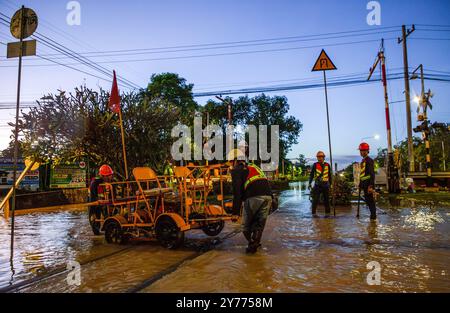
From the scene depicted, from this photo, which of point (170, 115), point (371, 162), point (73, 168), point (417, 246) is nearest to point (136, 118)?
point (170, 115)

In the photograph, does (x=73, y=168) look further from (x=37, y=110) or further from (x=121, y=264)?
(x=121, y=264)

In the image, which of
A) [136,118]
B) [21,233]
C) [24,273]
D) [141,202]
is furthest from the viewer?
[136,118]

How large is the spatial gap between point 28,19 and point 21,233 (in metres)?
5.39

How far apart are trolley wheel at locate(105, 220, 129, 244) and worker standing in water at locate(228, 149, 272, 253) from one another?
2.64 meters

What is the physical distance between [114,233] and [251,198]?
307 centimetres

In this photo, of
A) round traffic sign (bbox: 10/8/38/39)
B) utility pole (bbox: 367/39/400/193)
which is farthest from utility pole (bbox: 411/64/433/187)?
round traffic sign (bbox: 10/8/38/39)

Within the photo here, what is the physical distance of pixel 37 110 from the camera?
12438mm

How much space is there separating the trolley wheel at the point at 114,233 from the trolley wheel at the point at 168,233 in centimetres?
105

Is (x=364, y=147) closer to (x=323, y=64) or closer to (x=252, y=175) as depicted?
(x=323, y=64)

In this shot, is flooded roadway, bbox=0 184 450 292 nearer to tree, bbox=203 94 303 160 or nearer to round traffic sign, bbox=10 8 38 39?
round traffic sign, bbox=10 8 38 39

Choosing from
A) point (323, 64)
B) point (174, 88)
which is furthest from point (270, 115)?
point (323, 64)

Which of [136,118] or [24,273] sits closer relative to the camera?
[24,273]

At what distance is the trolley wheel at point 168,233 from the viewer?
6266 millimetres

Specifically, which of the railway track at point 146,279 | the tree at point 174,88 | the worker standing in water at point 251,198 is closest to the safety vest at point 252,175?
the worker standing in water at point 251,198
